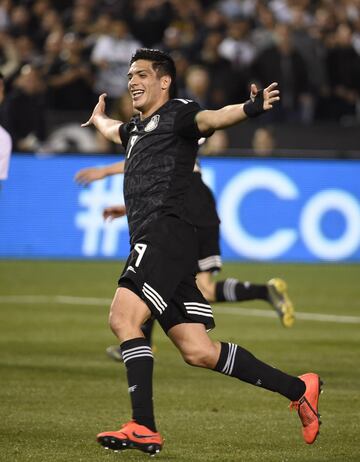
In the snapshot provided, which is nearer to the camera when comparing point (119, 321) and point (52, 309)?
point (119, 321)

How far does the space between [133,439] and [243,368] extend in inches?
40.2

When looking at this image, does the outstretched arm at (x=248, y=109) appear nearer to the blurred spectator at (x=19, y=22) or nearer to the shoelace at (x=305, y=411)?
the shoelace at (x=305, y=411)

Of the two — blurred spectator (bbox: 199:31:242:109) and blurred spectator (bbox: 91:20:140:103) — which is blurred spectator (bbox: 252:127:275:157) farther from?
blurred spectator (bbox: 91:20:140:103)

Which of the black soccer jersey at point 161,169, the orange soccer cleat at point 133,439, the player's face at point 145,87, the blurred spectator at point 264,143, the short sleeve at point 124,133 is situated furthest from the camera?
the blurred spectator at point 264,143

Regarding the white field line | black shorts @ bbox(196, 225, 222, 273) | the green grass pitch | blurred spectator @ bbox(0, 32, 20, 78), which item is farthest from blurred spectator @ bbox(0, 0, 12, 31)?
black shorts @ bbox(196, 225, 222, 273)

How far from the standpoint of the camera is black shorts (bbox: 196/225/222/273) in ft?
39.2

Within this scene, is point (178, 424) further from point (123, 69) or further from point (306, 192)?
point (123, 69)

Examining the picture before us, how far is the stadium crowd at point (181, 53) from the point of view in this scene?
71.2 ft

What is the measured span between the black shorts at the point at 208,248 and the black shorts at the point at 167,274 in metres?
4.56

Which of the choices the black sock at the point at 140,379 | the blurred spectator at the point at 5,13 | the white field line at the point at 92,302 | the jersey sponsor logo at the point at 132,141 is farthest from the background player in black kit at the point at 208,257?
the blurred spectator at the point at 5,13

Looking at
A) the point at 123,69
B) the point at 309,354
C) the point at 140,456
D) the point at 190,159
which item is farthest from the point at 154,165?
the point at 123,69

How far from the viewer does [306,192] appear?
20.4m

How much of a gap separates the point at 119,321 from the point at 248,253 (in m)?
13.4

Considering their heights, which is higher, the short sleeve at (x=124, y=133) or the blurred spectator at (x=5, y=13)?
the blurred spectator at (x=5, y=13)
